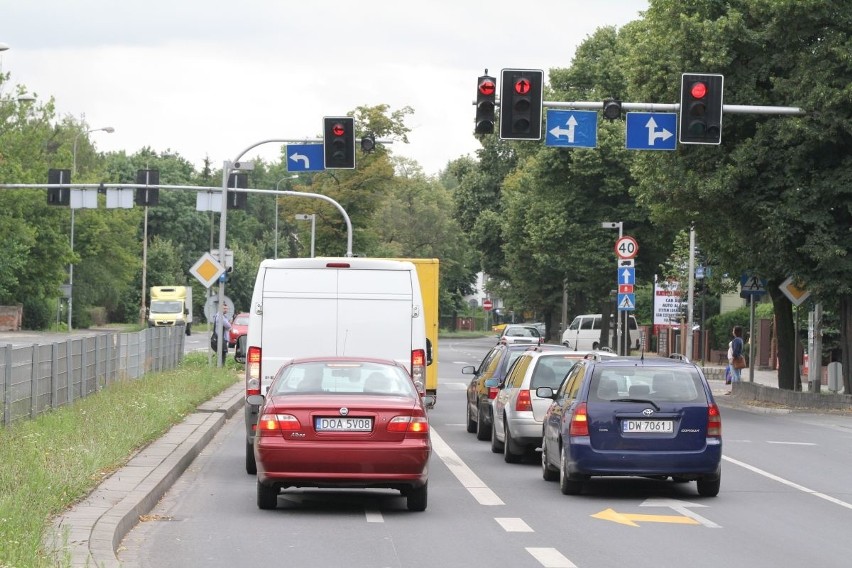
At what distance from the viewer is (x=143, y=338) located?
34.7 metres

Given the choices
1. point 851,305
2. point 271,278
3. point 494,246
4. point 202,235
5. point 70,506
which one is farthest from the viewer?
point 202,235

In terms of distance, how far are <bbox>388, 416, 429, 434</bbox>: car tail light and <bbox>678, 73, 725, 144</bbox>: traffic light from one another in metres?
11.6

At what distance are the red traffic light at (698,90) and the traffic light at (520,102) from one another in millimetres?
2429

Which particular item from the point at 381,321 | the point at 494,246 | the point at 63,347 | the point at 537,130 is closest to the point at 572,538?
the point at 381,321

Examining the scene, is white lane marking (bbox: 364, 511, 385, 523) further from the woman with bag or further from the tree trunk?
the woman with bag

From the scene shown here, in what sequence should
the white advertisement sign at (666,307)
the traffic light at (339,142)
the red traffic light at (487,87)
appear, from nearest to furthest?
the red traffic light at (487,87), the traffic light at (339,142), the white advertisement sign at (666,307)

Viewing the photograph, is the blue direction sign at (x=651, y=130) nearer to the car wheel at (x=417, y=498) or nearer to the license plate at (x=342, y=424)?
the car wheel at (x=417, y=498)

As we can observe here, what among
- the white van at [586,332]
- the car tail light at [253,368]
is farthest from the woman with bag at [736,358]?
the car tail light at [253,368]

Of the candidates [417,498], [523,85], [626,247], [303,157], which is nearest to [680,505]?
[417,498]

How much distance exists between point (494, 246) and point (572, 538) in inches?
3075

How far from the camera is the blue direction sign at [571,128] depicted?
26234mm

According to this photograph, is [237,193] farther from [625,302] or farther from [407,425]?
[407,425]

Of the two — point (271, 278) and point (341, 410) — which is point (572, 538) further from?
point (271, 278)

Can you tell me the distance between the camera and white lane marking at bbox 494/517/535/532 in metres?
12.0
